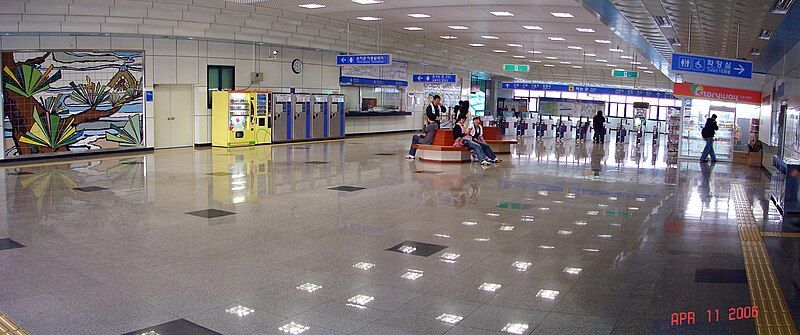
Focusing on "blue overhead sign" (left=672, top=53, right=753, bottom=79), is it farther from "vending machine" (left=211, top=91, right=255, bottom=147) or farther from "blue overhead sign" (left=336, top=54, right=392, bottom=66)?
"vending machine" (left=211, top=91, right=255, bottom=147)

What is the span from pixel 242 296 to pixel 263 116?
569 inches

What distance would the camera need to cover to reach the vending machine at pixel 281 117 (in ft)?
62.5

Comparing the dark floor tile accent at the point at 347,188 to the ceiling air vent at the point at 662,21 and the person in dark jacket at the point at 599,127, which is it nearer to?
the ceiling air vent at the point at 662,21

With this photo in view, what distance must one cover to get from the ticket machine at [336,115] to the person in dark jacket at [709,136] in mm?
10665

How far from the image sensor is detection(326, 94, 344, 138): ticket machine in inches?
846

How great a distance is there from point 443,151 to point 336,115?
8.26 meters

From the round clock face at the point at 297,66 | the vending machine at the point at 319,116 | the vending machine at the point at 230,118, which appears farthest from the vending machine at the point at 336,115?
the vending machine at the point at 230,118

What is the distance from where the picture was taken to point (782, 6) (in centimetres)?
988

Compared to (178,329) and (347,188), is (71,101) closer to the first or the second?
(347,188)

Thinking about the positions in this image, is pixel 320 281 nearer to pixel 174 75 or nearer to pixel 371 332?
pixel 371 332

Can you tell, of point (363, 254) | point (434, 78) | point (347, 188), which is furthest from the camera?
point (434, 78)

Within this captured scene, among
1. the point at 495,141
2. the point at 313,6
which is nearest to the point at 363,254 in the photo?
the point at 313,6

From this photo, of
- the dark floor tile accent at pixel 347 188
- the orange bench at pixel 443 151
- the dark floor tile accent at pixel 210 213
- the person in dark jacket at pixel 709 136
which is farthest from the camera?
the person in dark jacket at pixel 709 136

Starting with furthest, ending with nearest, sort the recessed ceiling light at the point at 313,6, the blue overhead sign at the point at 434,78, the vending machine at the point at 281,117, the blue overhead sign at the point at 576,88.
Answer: the blue overhead sign at the point at 576,88, the blue overhead sign at the point at 434,78, the vending machine at the point at 281,117, the recessed ceiling light at the point at 313,6
